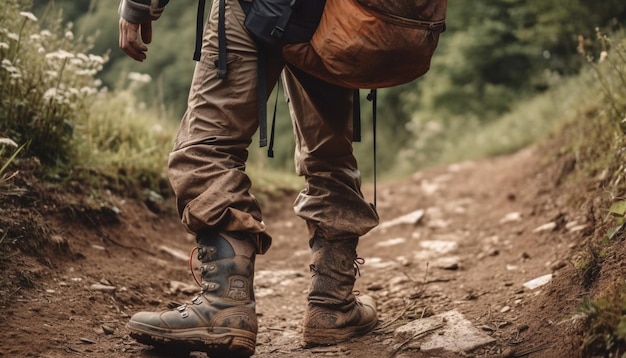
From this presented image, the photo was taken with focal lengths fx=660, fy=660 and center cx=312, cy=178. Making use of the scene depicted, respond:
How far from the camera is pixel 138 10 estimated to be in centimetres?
212

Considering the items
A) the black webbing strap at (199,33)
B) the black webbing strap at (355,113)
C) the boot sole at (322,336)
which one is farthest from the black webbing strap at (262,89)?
the boot sole at (322,336)

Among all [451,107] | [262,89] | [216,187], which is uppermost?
[451,107]

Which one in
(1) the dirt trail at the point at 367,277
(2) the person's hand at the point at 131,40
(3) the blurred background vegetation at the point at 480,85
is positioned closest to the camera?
(2) the person's hand at the point at 131,40

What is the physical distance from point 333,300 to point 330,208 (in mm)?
352

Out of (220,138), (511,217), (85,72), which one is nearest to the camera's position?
(220,138)

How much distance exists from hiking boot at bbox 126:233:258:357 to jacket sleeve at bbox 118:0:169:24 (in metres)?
0.74

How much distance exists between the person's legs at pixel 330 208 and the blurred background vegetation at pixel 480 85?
2083 mm

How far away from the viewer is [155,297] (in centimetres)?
301

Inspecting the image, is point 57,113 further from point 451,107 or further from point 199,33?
point 451,107

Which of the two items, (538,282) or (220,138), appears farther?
(538,282)

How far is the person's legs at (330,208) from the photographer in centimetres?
248

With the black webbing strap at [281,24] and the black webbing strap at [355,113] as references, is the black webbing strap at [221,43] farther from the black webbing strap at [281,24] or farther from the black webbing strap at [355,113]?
the black webbing strap at [355,113]

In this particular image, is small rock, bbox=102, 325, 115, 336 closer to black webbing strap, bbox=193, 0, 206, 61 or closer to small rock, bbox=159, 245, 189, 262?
black webbing strap, bbox=193, 0, 206, 61

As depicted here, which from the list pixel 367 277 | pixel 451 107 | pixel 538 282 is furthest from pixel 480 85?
pixel 538 282
